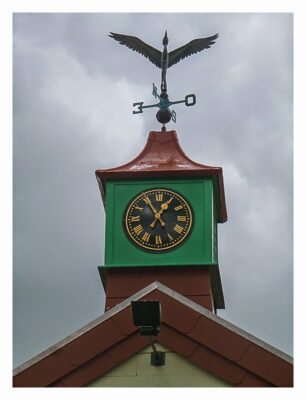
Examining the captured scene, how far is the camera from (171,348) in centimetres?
1300

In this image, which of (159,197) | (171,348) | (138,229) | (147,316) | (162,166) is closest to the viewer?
(147,316)

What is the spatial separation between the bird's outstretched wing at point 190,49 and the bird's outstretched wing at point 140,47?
1.05 ft

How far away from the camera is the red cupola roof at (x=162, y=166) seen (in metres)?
19.9

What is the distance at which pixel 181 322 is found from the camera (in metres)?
13.1

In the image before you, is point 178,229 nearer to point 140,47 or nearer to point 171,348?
point 140,47

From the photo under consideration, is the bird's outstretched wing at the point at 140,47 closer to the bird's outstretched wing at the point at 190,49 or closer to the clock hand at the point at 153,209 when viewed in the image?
the bird's outstretched wing at the point at 190,49

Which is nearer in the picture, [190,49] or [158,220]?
[158,220]

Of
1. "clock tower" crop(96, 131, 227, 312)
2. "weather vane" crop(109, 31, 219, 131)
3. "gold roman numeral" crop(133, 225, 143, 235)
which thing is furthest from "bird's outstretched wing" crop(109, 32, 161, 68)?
"gold roman numeral" crop(133, 225, 143, 235)

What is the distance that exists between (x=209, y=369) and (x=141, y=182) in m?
7.71

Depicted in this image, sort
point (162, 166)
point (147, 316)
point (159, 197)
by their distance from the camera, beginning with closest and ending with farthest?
point (147, 316), point (159, 197), point (162, 166)

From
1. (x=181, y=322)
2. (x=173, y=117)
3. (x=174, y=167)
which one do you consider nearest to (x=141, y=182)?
(x=174, y=167)

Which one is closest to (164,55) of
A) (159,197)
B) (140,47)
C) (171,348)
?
(140,47)

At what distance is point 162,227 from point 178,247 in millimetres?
535

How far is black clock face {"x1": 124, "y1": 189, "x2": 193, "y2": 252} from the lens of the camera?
19.3 metres
